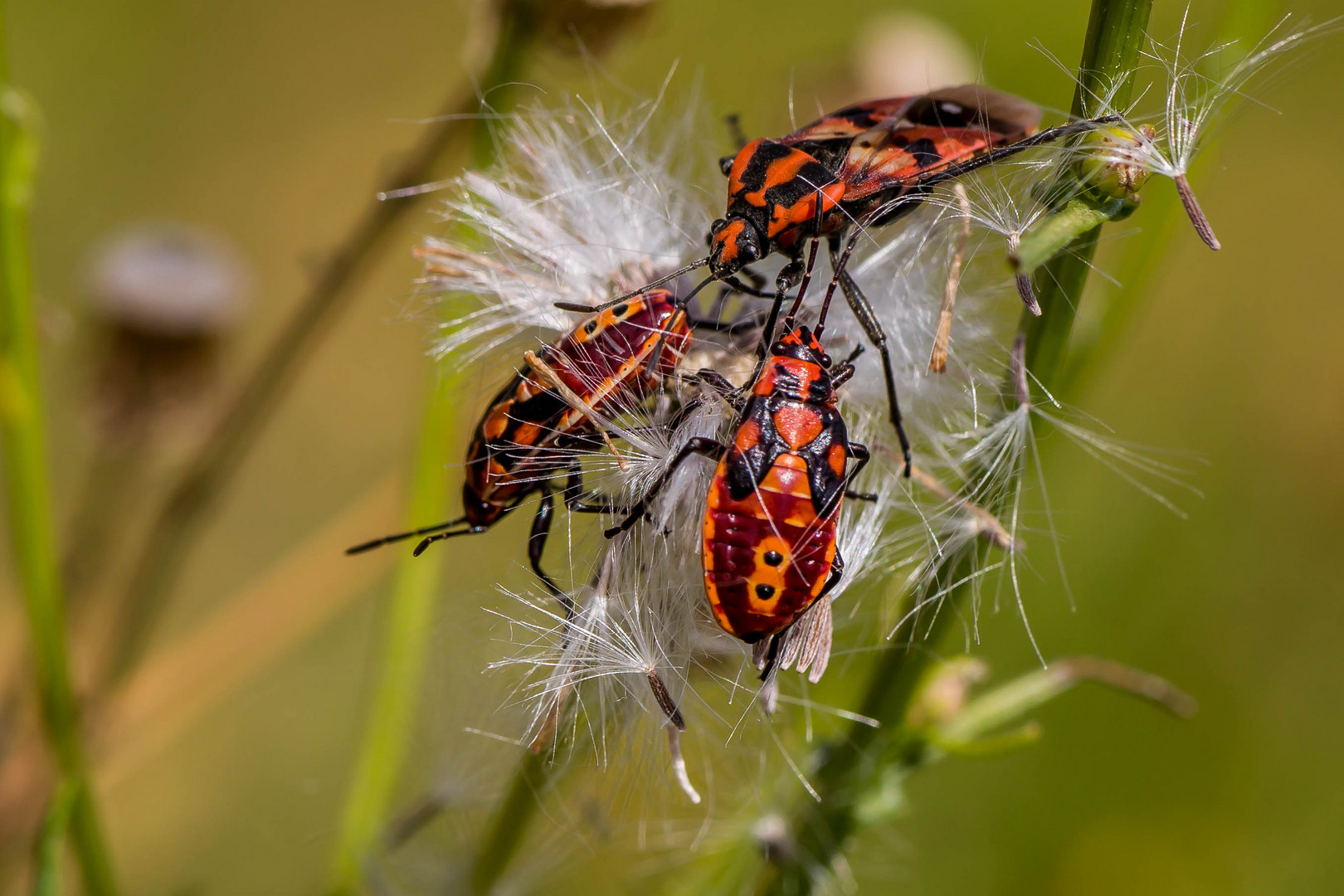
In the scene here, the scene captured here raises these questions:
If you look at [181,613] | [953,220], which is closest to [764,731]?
[953,220]

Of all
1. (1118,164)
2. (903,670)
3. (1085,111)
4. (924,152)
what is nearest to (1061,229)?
(1118,164)

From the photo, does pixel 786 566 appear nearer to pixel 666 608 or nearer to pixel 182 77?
pixel 666 608

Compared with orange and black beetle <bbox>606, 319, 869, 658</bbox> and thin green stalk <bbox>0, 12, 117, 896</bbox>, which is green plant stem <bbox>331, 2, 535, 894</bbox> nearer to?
thin green stalk <bbox>0, 12, 117, 896</bbox>

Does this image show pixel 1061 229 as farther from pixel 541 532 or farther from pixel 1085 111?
pixel 541 532

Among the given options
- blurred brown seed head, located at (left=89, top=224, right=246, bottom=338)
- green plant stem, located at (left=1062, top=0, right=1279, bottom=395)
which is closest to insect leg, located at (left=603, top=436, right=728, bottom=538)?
green plant stem, located at (left=1062, top=0, right=1279, bottom=395)

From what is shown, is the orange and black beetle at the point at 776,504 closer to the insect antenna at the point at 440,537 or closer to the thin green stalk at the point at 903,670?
the thin green stalk at the point at 903,670

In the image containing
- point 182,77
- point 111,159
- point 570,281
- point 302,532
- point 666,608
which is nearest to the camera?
point 666,608
